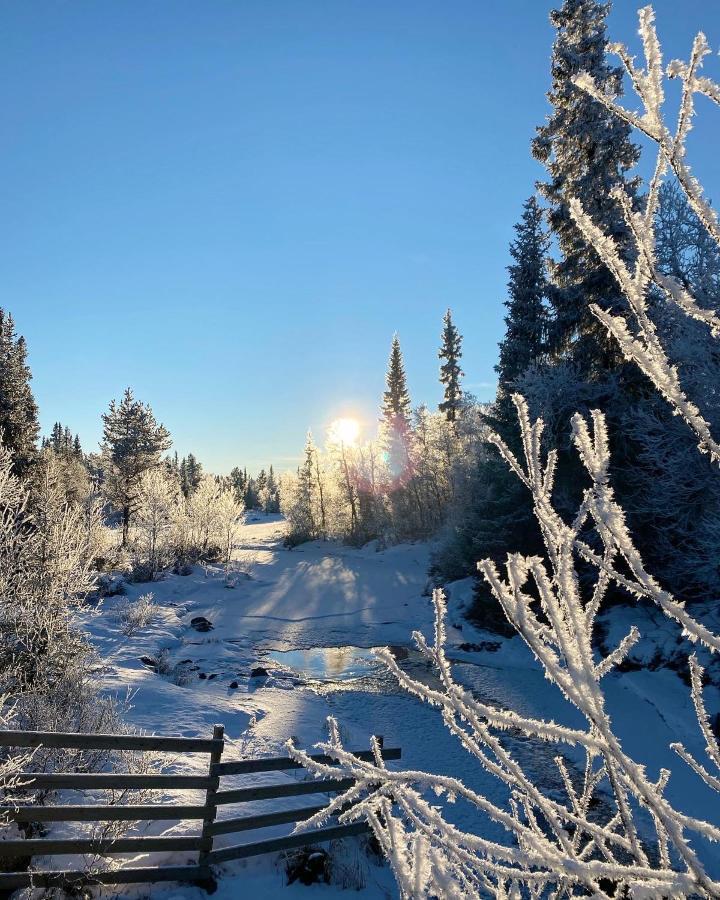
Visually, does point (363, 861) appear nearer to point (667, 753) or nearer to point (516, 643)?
point (667, 753)

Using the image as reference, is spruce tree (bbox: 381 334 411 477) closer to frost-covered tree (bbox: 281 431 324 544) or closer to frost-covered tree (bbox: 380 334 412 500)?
frost-covered tree (bbox: 380 334 412 500)

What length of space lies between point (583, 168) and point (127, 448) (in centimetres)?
3169

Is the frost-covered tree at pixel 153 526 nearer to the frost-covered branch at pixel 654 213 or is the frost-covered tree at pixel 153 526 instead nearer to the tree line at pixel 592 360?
the tree line at pixel 592 360

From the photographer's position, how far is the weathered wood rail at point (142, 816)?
4.43 metres

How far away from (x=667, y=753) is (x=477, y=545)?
9322 mm

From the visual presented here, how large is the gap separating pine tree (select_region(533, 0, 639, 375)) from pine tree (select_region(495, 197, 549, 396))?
5.22ft

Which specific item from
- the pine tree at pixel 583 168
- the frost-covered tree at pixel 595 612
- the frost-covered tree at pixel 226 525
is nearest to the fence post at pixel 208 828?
the frost-covered tree at pixel 595 612

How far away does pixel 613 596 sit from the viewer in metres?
14.6

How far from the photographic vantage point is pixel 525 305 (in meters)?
18.7

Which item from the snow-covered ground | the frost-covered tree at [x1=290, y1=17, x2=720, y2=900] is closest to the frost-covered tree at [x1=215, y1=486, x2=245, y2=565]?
the snow-covered ground

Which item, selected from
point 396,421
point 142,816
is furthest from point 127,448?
point 142,816

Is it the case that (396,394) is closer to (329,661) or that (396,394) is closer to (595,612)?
(329,661)

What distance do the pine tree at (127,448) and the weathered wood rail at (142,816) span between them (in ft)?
109

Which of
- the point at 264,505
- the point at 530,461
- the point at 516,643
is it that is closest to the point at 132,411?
the point at 516,643
